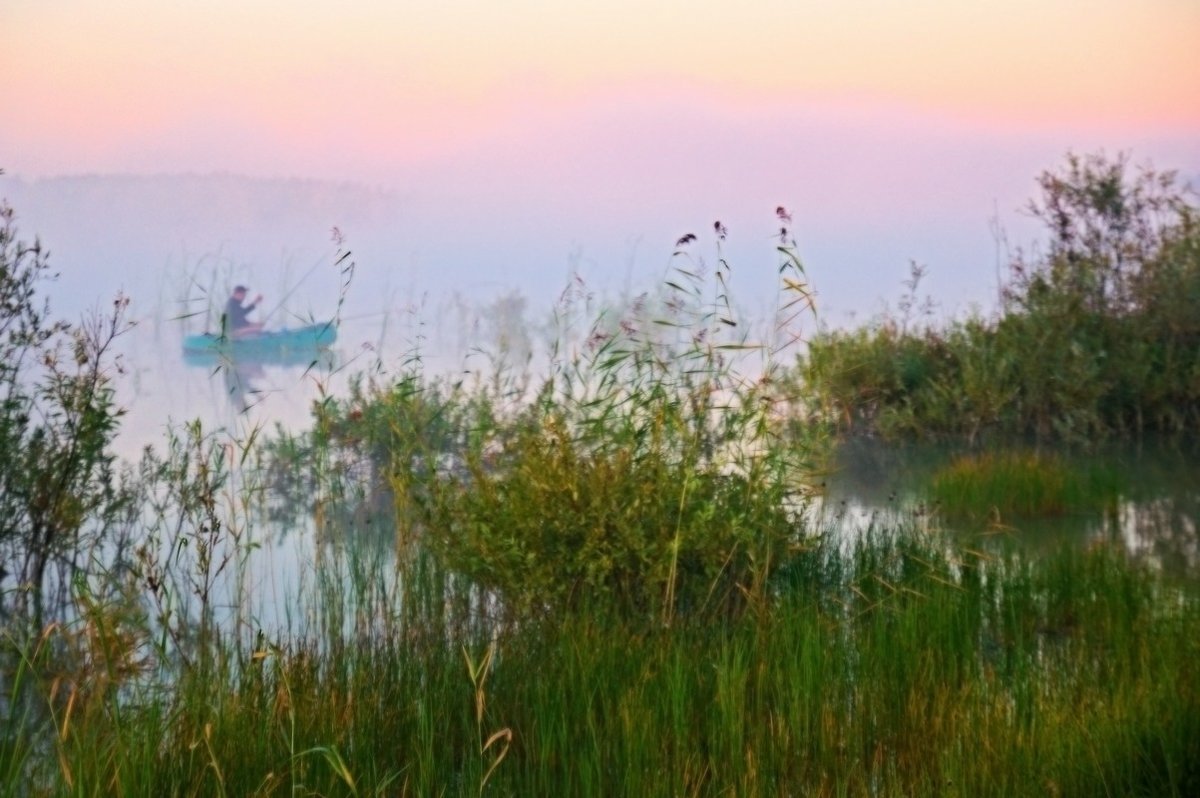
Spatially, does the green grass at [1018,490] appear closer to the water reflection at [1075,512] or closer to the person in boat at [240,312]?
the water reflection at [1075,512]

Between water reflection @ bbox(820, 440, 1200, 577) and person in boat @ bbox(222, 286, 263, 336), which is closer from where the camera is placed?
water reflection @ bbox(820, 440, 1200, 577)

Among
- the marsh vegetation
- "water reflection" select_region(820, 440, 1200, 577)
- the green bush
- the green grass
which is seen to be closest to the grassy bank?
the marsh vegetation

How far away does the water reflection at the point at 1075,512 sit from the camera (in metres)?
7.16

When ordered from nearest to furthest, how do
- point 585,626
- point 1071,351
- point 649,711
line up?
point 649,711
point 585,626
point 1071,351

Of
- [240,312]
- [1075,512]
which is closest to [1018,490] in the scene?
[1075,512]

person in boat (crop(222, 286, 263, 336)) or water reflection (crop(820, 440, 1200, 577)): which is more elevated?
person in boat (crop(222, 286, 263, 336))

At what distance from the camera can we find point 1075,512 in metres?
8.30

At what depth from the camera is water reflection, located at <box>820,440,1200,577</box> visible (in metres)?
7.16

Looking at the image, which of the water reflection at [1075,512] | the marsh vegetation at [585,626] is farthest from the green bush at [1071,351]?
the marsh vegetation at [585,626]

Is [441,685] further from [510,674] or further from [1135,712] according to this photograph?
[1135,712]

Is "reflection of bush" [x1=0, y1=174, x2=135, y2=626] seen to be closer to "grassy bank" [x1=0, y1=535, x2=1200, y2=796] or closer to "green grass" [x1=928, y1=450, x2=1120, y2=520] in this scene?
"grassy bank" [x1=0, y1=535, x2=1200, y2=796]

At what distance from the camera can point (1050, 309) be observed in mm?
12195

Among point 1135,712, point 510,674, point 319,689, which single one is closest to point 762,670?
point 510,674

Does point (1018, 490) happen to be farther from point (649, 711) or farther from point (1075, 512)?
point (649, 711)
